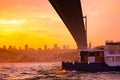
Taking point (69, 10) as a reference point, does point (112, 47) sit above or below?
below

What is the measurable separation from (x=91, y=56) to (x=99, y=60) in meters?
1.16

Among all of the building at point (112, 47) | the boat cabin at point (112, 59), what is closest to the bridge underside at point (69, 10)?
the boat cabin at point (112, 59)

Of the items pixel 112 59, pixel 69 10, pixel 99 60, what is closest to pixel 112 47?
pixel 112 59

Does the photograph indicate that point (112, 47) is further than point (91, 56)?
Yes

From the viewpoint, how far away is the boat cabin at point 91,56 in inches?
1939

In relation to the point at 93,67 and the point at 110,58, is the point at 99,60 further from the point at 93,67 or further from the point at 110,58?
the point at 93,67

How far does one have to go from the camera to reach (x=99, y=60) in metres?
49.2

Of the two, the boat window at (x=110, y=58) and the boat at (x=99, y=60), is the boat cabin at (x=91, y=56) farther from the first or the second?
the boat window at (x=110, y=58)

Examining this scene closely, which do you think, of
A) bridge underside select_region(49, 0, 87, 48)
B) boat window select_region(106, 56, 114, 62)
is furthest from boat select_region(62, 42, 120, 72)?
bridge underside select_region(49, 0, 87, 48)

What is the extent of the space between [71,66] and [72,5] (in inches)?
622

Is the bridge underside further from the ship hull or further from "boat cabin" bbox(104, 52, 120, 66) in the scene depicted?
"boat cabin" bbox(104, 52, 120, 66)

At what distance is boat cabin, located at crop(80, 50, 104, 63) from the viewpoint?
162 feet

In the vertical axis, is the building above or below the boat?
above

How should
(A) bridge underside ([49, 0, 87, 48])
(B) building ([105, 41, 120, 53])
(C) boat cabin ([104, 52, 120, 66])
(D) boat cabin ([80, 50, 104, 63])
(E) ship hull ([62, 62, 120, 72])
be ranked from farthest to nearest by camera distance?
(B) building ([105, 41, 120, 53])
(D) boat cabin ([80, 50, 104, 63])
(C) boat cabin ([104, 52, 120, 66])
(E) ship hull ([62, 62, 120, 72])
(A) bridge underside ([49, 0, 87, 48])
